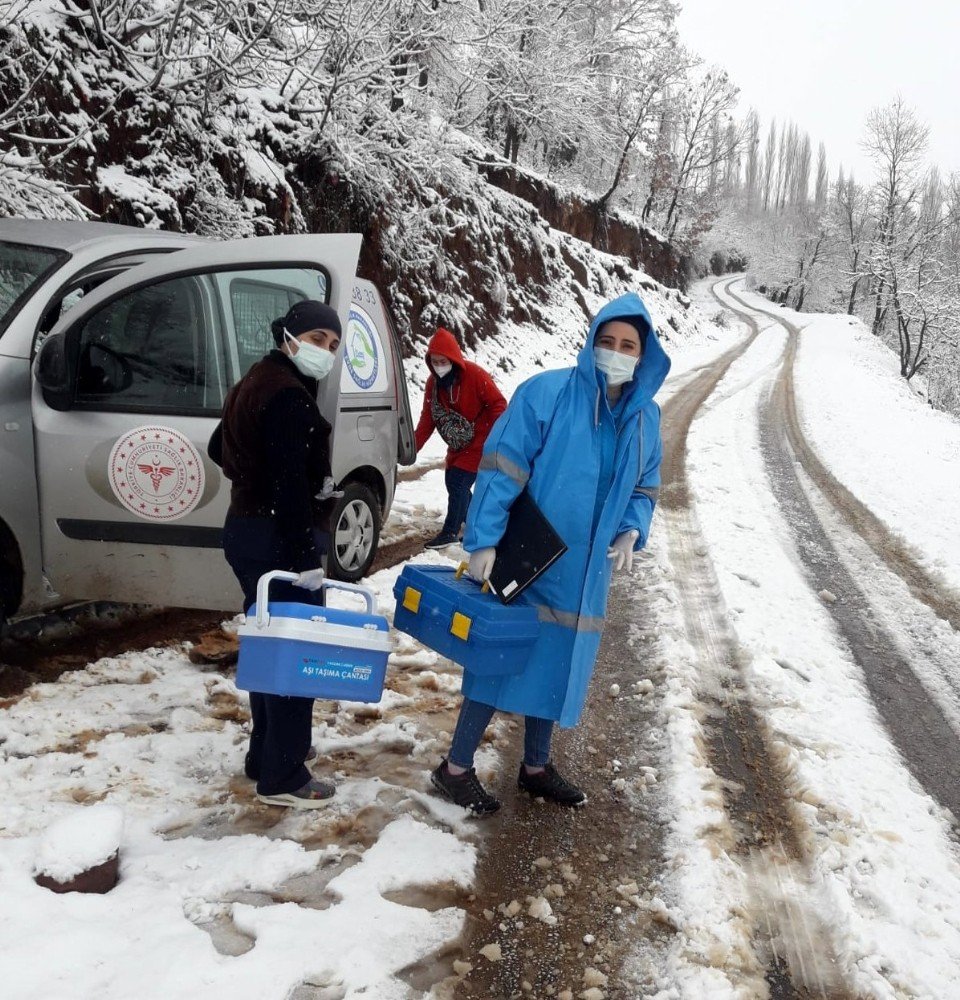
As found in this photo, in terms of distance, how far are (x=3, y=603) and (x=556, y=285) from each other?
21649 millimetres

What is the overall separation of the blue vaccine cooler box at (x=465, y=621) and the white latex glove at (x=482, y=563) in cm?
7

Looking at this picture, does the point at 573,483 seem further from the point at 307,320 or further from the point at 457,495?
the point at 457,495

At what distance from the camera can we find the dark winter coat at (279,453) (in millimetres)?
2617

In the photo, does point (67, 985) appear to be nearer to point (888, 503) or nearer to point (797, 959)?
point (797, 959)

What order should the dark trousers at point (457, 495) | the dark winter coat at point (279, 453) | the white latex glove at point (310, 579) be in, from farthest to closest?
the dark trousers at point (457, 495), the white latex glove at point (310, 579), the dark winter coat at point (279, 453)

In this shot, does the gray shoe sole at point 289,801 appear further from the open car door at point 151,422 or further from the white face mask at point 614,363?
the white face mask at point 614,363

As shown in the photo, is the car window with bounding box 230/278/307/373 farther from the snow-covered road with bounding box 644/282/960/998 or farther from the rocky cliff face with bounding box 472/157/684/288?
the rocky cliff face with bounding box 472/157/684/288

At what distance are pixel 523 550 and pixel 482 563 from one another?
161 millimetres

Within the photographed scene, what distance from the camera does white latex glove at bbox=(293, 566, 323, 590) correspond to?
2.72 m

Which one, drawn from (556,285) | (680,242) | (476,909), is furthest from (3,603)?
(680,242)

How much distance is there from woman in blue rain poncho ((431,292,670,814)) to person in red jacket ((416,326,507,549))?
3.29 meters

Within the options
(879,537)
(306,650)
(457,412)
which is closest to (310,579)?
(306,650)

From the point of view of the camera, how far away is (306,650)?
257 centimetres

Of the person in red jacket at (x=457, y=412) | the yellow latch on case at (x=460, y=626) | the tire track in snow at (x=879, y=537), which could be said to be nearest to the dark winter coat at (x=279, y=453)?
the yellow latch on case at (x=460, y=626)
